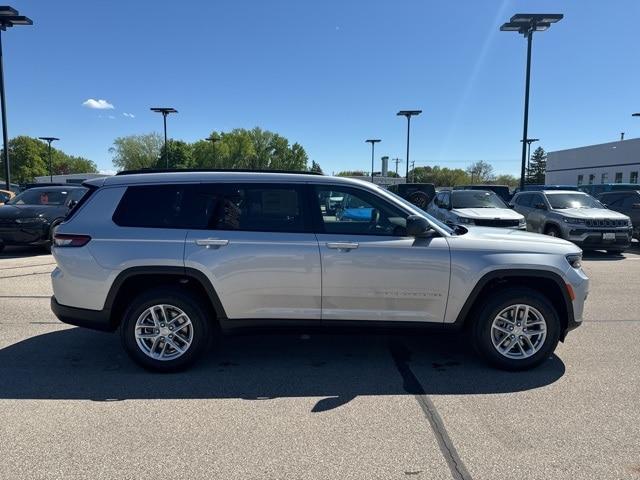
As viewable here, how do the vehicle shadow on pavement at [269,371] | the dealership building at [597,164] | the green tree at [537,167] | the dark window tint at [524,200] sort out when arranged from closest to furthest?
the vehicle shadow on pavement at [269,371] → the dark window tint at [524,200] → the dealership building at [597,164] → the green tree at [537,167]

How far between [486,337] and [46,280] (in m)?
7.56

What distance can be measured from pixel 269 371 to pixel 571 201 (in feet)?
38.7

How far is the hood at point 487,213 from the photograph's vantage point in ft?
38.2

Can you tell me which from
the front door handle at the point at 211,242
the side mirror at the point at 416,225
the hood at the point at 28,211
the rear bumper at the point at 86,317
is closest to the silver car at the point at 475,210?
the side mirror at the point at 416,225

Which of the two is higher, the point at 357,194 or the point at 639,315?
the point at 357,194

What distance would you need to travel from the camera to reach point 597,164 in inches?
2100

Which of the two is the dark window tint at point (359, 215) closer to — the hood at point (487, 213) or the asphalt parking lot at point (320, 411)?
the asphalt parking lot at point (320, 411)

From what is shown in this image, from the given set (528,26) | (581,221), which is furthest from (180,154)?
(581,221)

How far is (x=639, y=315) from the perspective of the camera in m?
6.36

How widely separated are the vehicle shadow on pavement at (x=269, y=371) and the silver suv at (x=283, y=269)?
27 cm

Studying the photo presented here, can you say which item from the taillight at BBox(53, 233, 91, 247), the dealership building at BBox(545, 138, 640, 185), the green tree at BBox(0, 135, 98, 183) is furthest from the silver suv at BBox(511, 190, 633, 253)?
the green tree at BBox(0, 135, 98, 183)

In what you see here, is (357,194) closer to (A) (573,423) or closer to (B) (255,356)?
(B) (255,356)

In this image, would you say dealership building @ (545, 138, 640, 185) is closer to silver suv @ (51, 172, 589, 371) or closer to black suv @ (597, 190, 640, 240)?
black suv @ (597, 190, 640, 240)

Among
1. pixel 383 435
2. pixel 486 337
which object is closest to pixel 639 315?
pixel 486 337
